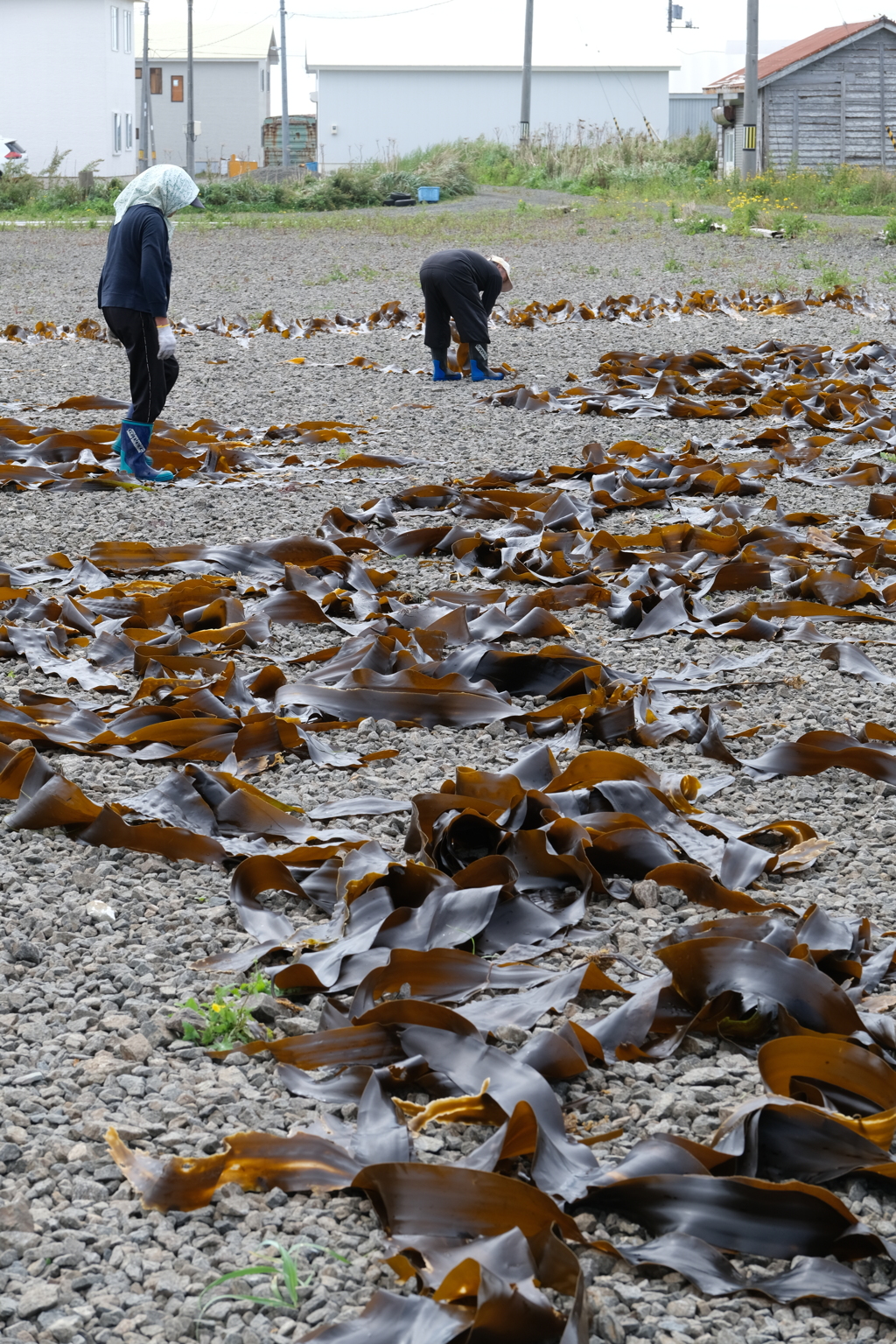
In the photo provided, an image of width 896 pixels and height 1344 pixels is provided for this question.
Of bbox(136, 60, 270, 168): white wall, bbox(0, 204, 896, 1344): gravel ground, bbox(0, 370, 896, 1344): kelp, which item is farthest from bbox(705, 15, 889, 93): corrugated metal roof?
bbox(0, 370, 896, 1344): kelp

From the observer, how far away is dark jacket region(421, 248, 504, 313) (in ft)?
31.1

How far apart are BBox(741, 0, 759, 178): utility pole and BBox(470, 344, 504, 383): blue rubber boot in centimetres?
1895

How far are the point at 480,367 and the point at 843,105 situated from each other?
26.7m

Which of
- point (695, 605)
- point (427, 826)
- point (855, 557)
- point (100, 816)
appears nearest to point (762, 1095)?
point (427, 826)

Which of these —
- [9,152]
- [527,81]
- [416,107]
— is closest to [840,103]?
[527,81]

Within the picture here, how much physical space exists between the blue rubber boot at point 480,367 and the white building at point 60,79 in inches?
1355

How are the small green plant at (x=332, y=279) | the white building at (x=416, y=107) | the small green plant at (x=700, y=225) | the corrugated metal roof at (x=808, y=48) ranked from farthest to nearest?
the white building at (x=416, y=107)
the corrugated metal roof at (x=808, y=48)
the small green plant at (x=700, y=225)
the small green plant at (x=332, y=279)

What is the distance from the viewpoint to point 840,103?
32375 millimetres

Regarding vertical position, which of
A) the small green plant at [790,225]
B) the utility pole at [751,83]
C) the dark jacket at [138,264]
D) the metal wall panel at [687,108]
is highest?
the metal wall panel at [687,108]

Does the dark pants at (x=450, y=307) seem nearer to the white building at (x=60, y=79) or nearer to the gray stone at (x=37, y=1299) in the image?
the gray stone at (x=37, y=1299)

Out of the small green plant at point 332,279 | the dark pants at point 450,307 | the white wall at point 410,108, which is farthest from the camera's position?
the white wall at point 410,108

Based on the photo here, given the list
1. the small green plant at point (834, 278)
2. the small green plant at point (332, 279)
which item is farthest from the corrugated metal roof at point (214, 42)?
the small green plant at point (834, 278)

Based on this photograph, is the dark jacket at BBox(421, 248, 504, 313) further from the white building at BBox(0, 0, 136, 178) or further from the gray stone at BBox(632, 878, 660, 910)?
the white building at BBox(0, 0, 136, 178)

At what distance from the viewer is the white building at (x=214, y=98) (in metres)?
54.0
